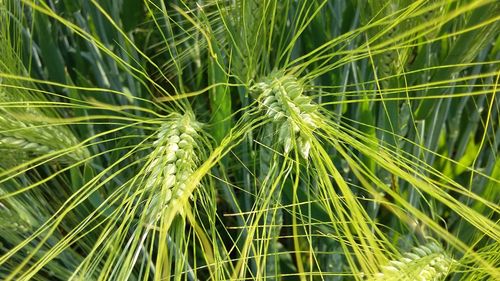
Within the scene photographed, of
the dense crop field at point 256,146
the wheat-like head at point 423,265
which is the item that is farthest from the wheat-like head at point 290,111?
the wheat-like head at point 423,265

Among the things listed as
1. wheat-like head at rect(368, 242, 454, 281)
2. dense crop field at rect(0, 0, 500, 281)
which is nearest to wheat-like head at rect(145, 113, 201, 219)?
dense crop field at rect(0, 0, 500, 281)

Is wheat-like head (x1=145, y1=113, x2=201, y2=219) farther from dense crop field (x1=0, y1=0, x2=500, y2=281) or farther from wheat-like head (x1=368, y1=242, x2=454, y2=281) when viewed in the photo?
wheat-like head (x1=368, y1=242, x2=454, y2=281)

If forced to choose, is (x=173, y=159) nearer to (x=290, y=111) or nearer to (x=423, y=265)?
(x=290, y=111)

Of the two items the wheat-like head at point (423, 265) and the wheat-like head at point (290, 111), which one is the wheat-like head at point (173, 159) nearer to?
the wheat-like head at point (290, 111)

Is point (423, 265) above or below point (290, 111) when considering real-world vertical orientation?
below

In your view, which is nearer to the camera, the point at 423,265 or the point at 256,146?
the point at 423,265

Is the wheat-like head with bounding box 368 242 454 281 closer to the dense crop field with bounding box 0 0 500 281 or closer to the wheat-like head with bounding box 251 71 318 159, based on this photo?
the dense crop field with bounding box 0 0 500 281

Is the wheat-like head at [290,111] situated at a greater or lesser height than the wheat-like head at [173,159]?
greater

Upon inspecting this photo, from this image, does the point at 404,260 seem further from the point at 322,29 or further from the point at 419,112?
the point at 322,29

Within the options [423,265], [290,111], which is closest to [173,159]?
[290,111]

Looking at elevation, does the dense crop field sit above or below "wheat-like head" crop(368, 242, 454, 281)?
A: above
